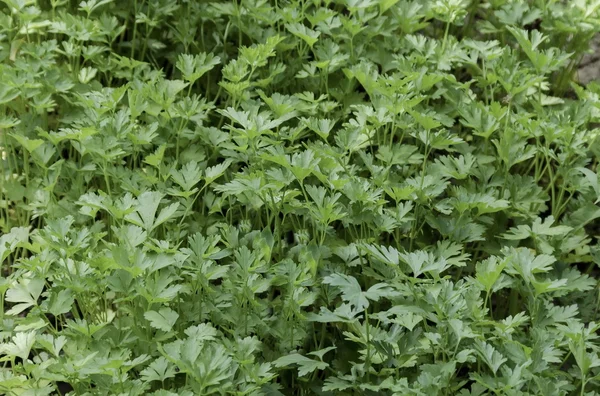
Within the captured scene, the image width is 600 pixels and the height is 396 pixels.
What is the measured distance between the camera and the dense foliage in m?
2.18

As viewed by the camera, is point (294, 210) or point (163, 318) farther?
point (294, 210)

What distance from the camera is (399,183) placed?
2660 mm

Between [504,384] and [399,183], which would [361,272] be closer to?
[399,183]

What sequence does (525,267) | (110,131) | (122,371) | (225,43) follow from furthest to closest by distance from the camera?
(225,43), (110,131), (525,267), (122,371)

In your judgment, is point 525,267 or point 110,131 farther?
point 110,131

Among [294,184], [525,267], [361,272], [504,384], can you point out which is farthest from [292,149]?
[504,384]

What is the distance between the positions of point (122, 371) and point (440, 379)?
2.40 ft

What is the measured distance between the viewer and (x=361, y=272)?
2.59 meters

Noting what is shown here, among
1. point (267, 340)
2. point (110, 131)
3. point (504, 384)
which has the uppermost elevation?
point (110, 131)

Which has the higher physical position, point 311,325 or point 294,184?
point 294,184

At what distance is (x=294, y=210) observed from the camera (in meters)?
2.50

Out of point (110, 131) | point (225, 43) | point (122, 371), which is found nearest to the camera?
point (122, 371)

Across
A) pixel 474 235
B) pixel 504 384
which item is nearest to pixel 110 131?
pixel 474 235

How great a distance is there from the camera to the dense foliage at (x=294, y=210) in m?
2.18
